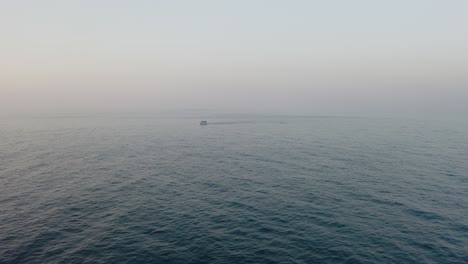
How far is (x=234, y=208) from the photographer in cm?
7831

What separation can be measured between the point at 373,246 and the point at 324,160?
74.6m

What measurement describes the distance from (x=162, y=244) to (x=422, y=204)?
68.6m

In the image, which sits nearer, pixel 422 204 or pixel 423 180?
pixel 422 204

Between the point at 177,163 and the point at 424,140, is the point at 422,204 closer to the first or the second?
the point at 177,163

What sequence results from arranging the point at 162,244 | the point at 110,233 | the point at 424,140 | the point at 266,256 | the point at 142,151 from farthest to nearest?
the point at 424,140 < the point at 142,151 < the point at 110,233 < the point at 162,244 < the point at 266,256

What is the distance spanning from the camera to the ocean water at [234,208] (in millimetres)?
57219

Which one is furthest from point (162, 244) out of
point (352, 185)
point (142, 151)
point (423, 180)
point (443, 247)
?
point (142, 151)

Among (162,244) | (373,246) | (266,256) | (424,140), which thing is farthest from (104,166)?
(424,140)

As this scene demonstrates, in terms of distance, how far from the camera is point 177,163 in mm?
129125

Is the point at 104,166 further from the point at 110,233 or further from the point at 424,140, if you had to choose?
the point at 424,140

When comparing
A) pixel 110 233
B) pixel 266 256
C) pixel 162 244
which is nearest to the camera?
pixel 266 256

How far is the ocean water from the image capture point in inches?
2253

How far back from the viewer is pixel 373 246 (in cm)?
5897

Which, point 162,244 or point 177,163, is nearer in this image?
point 162,244
